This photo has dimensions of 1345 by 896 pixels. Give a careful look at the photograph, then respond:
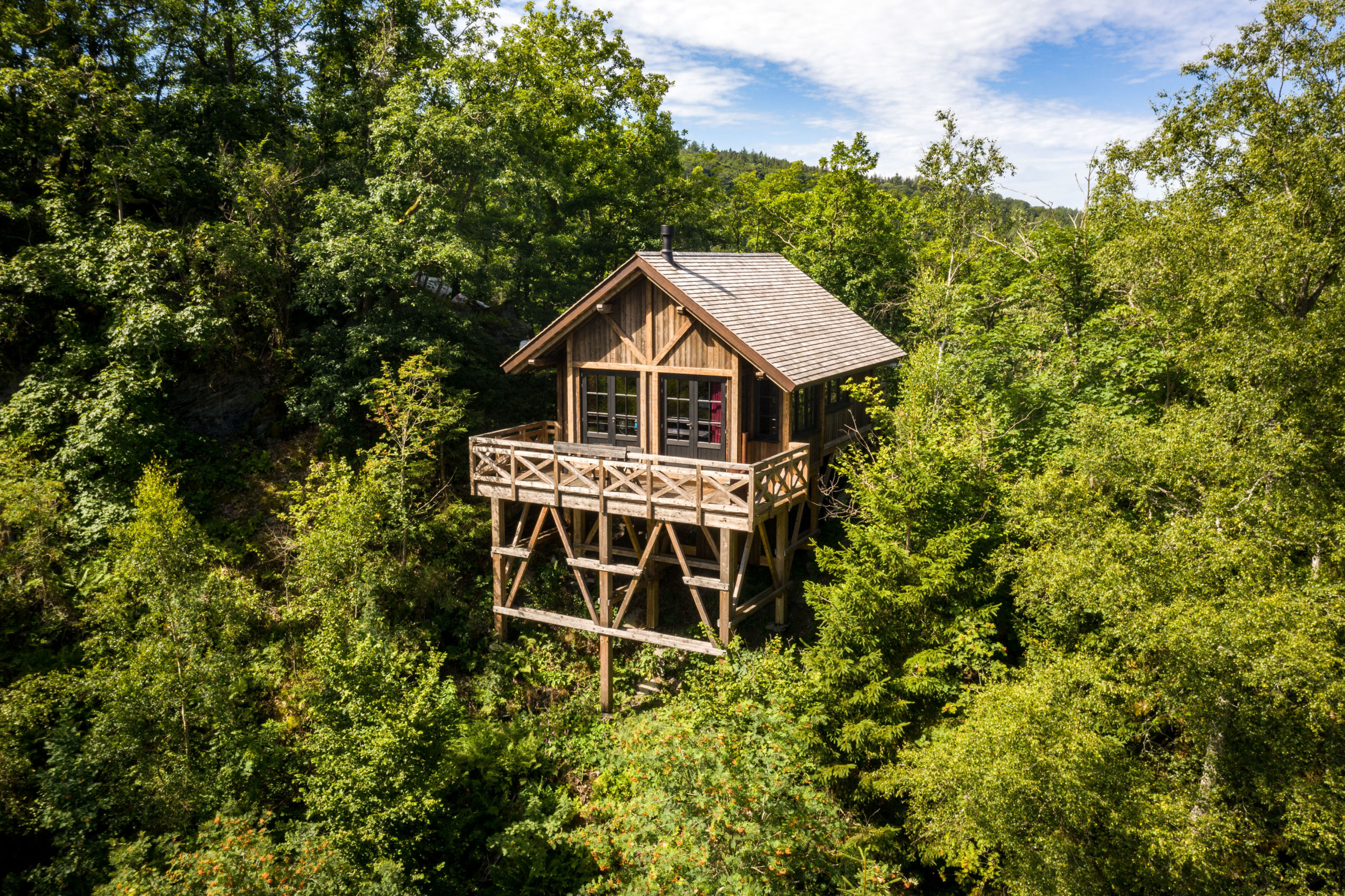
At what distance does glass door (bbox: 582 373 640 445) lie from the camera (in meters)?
16.8

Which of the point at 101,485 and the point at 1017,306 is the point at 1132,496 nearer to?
the point at 1017,306

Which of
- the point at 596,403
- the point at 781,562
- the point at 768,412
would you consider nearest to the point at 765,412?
the point at 768,412

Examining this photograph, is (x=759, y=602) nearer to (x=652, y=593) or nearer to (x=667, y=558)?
(x=667, y=558)

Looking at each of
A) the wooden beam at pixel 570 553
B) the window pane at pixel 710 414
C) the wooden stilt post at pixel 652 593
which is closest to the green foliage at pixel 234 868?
the wooden beam at pixel 570 553

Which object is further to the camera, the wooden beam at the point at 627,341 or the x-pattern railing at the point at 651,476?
the wooden beam at the point at 627,341

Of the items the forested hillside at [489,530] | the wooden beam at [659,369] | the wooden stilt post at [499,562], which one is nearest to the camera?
the forested hillside at [489,530]

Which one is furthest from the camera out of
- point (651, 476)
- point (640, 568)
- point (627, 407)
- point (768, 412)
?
point (627, 407)

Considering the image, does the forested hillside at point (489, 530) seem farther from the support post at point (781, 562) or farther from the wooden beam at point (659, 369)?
the wooden beam at point (659, 369)

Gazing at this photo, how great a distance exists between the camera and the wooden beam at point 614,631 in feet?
48.4

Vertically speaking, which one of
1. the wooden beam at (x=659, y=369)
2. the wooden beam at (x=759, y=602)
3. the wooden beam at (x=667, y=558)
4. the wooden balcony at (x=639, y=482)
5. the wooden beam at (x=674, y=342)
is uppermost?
the wooden beam at (x=674, y=342)

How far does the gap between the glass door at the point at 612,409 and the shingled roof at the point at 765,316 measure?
1535 millimetres

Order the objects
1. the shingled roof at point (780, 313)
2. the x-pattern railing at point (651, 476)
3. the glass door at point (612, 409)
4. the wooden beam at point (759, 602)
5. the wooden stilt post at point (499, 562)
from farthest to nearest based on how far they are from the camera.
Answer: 1. the wooden stilt post at point (499, 562)
2. the glass door at point (612, 409)
3. the shingled roof at point (780, 313)
4. the wooden beam at point (759, 602)
5. the x-pattern railing at point (651, 476)

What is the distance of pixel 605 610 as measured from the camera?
16.1m

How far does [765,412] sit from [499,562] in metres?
7.38
